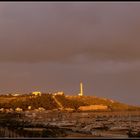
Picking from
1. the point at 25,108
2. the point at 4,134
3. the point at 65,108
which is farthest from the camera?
the point at 65,108

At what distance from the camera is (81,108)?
19950 centimetres

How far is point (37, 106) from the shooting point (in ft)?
601

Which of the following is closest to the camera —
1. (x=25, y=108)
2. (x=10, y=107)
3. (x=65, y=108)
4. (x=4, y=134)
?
(x=4, y=134)

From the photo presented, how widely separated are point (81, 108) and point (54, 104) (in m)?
12.9

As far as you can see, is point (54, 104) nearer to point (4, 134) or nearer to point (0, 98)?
point (0, 98)

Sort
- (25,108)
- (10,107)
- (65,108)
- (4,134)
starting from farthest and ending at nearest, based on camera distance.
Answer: (65,108)
(25,108)
(10,107)
(4,134)

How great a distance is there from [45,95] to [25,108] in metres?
25.4

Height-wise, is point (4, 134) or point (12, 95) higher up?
point (12, 95)

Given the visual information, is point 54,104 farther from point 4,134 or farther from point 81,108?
point 4,134

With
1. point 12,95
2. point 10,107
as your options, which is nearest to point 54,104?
point 12,95

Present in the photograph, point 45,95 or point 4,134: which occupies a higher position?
point 45,95

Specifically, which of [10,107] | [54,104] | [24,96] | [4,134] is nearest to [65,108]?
[54,104]

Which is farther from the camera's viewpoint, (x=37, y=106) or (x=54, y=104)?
(x=54, y=104)

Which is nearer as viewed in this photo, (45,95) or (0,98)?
(0,98)
